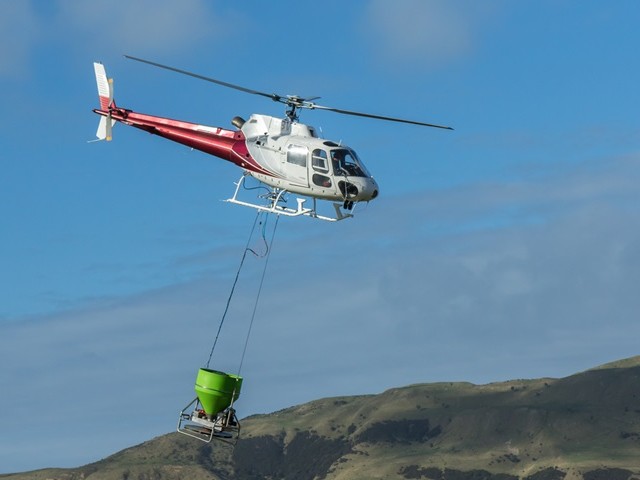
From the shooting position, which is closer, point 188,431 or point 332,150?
point 188,431

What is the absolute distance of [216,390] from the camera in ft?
180

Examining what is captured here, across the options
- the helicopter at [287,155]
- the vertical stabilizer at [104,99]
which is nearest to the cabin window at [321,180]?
the helicopter at [287,155]

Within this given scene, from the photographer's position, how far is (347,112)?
191 feet

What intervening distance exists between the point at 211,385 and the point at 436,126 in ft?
49.0

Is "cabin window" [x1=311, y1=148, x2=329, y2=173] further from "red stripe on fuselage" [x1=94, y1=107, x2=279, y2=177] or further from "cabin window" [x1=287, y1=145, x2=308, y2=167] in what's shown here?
"red stripe on fuselage" [x1=94, y1=107, x2=279, y2=177]

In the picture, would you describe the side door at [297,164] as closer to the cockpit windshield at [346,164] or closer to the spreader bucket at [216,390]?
the cockpit windshield at [346,164]

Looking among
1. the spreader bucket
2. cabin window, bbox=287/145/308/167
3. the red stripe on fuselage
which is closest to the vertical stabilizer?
the red stripe on fuselage

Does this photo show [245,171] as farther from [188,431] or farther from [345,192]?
[188,431]

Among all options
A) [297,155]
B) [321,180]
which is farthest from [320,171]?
[297,155]

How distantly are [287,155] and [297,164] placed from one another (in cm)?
80

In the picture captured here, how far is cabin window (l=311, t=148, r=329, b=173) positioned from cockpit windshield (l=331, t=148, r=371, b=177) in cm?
37

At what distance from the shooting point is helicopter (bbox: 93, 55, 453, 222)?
58656 mm

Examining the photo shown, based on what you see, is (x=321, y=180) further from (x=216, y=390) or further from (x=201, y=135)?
(x=216, y=390)

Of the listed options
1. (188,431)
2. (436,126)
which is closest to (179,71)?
(436,126)
